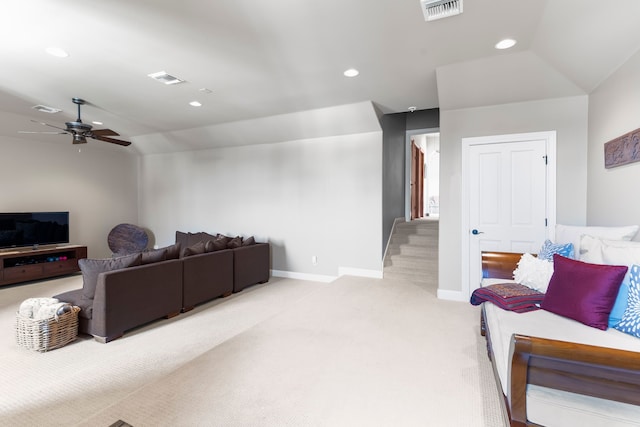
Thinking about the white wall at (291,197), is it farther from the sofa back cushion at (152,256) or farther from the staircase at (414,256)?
the sofa back cushion at (152,256)

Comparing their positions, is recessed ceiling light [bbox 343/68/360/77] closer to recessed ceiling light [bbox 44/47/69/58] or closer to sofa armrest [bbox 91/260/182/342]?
recessed ceiling light [bbox 44/47/69/58]

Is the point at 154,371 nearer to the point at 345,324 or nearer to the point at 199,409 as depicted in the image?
the point at 199,409

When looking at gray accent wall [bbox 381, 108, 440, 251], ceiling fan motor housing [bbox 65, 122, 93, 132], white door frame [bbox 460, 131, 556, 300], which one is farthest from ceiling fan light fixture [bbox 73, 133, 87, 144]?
white door frame [bbox 460, 131, 556, 300]

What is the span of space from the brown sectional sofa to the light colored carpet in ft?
0.59

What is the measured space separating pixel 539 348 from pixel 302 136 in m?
4.97

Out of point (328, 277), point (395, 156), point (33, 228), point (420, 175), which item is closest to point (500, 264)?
point (328, 277)

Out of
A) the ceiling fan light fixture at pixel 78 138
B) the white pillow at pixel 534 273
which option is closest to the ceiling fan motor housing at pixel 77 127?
the ceiling fan light fixture at pixel 78 138

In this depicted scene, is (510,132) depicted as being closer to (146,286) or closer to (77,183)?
(146,286)

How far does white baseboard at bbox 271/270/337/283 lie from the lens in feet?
18.2

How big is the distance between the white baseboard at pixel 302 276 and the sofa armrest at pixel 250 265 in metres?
0.52

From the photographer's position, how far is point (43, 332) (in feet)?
9.27

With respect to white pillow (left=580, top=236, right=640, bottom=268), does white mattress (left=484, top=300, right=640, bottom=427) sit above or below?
below

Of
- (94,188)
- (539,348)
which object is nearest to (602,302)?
(539,348)

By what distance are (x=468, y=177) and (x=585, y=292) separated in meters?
2.30
